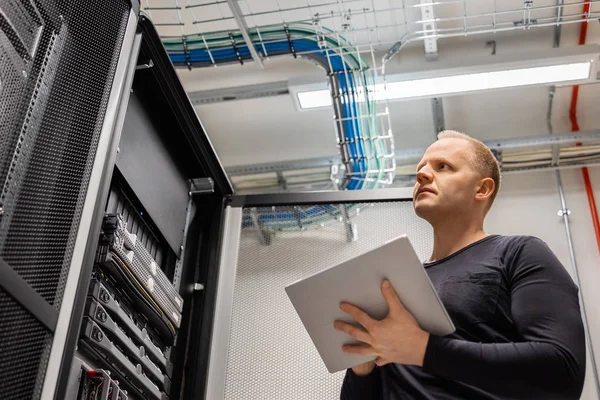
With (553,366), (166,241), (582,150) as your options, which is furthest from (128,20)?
(582,150)

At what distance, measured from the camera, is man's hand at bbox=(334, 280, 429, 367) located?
1028mm

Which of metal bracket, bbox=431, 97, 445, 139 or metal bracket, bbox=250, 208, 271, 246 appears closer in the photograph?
metal bracket, bbox=250, 208, 271, 246

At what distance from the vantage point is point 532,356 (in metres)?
0.99

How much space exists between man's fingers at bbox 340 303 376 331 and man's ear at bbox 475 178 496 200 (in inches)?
18.9

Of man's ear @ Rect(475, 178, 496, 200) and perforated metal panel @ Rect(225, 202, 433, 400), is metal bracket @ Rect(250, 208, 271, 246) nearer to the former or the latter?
perforated metal panel @ Rect(225, 202, 433, 400)

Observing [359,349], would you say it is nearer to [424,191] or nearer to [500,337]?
[500,337]

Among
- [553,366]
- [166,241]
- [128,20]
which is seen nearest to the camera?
[553,366]

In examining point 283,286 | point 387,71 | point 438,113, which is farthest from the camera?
point 438,113

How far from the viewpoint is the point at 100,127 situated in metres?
1.20

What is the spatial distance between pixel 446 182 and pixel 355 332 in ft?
1.51

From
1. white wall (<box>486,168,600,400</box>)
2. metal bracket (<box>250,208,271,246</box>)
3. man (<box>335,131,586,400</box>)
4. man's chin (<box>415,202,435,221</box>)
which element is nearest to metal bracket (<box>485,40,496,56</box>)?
white wall (<box>486,168,600,400</box>)

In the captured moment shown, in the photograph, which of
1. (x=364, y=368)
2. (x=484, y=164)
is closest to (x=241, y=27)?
(x=484, y=164)

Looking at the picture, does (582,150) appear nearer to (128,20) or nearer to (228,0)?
(228,0)

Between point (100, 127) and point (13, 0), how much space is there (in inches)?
10.9
